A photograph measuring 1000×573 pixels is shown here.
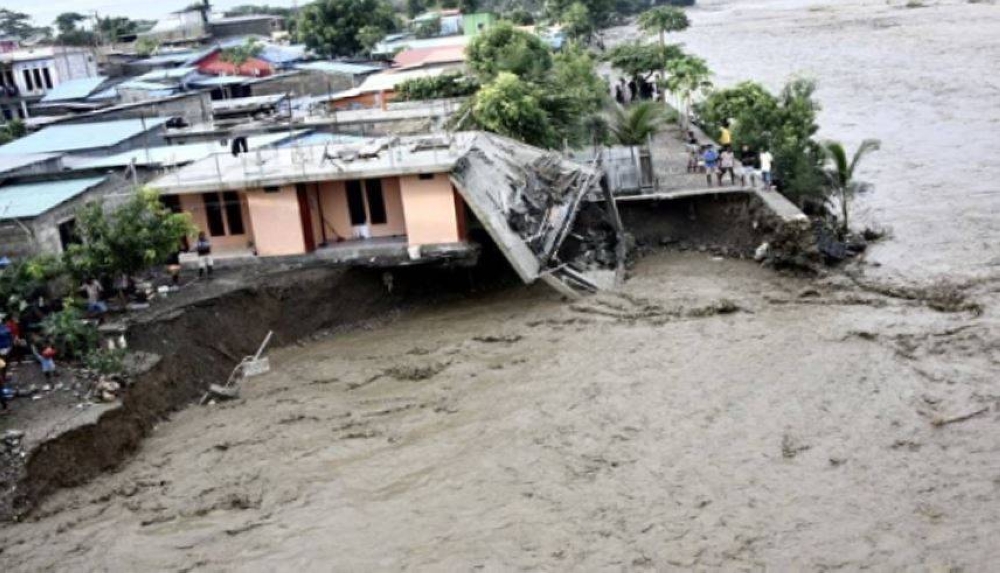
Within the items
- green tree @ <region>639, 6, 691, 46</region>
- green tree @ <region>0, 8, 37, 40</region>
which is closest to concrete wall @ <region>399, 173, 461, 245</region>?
green tree @ <region>639, 6, 691, 46</region>

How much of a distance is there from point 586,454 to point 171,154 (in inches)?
694

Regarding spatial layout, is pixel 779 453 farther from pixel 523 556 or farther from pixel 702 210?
pixel 702 210

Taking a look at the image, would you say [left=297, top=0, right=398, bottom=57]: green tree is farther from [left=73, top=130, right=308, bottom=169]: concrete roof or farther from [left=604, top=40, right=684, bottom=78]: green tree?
[left=73, top=130, right=308, bottom=169]: concrete roof

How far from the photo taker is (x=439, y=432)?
16.9m

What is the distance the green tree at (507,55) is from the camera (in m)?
32.4

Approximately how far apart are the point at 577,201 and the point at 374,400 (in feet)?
26.7

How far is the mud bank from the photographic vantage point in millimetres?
15312

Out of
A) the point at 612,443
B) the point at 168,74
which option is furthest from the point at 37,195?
the point at 168,74

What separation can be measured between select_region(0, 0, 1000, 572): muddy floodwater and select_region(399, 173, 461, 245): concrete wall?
186 centimetres

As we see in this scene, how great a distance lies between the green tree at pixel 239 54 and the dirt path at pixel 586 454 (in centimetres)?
3371

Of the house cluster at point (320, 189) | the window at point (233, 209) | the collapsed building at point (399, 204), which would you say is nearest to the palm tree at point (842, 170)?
the house cluster at point (320, 189)

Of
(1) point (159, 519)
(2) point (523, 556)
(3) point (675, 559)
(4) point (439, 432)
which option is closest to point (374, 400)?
(4) point (439, 432)

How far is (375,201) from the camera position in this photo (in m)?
23.1

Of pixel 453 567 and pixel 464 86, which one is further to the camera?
pixel 464 86
